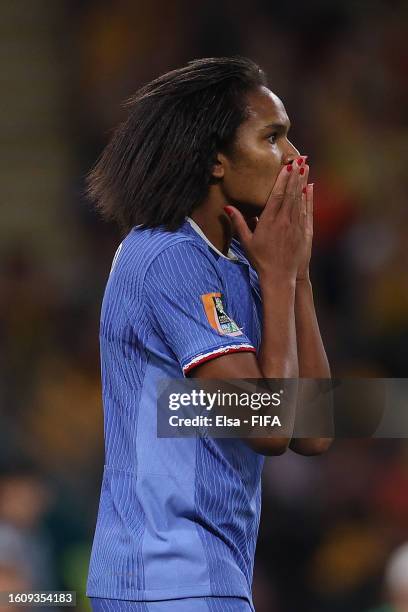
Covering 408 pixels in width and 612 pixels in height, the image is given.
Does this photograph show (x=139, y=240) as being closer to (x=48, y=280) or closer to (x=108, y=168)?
(x=108, y=168)

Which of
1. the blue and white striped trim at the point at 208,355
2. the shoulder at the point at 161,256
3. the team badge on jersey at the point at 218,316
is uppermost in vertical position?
the shoulder at the point at 161,256

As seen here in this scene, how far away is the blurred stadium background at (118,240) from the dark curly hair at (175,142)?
1379mm

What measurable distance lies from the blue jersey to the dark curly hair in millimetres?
51

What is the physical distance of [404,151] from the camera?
4.07 metres

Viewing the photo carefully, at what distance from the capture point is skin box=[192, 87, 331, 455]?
55.5 inches

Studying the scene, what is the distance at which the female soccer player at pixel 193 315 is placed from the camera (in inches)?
52.2

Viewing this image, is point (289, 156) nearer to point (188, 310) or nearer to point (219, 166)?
point (219, 166)

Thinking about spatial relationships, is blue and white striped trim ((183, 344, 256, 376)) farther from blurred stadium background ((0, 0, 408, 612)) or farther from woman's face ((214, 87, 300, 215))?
blurred stadium background ((0, 0, 408, 612))

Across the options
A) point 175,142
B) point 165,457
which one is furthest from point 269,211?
point 165,457

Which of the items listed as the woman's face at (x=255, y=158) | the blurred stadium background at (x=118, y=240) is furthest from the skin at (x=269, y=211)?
the blurred stadium background at (x=118, y=240)

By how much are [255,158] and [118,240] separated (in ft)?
9.80

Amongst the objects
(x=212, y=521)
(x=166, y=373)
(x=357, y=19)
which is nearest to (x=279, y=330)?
(x=166, y=373)

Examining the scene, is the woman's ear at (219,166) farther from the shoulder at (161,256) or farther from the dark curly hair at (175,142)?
the shoulder at (161,256)

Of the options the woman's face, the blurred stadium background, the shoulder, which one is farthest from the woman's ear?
the blurred stadium background
